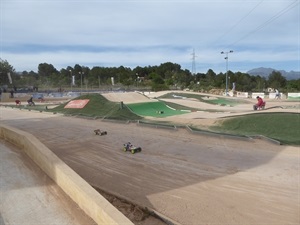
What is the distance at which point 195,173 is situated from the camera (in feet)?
29.7

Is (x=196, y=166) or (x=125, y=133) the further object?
(x=125, y=133)

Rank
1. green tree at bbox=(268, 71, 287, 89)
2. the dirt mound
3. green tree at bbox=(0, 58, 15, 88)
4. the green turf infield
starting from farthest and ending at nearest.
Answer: green tree at bbox=(268, 71, 287, 89) → green tree at bbox=(0, 58, 15, 88) → the dirt mound → the green turf infield

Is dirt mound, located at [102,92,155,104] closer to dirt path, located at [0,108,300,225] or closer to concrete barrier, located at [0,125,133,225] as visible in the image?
dirt path, located at [0,108,300,225]

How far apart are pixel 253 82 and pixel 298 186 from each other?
88613 millimetres

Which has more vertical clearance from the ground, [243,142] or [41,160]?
[41,160]

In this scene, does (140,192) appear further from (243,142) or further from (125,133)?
(125,133)

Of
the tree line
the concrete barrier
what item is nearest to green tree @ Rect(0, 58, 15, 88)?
the tree line

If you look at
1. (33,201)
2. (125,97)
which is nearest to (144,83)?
(125,97)

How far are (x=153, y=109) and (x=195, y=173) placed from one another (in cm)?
1787

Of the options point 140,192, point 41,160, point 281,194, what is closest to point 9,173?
point 41,160

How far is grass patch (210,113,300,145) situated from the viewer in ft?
44.7

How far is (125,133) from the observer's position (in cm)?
1587

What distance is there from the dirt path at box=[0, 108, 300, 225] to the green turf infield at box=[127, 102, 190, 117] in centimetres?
987

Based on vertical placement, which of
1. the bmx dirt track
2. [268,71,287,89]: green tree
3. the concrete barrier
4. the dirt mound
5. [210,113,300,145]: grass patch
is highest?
[268,71,287,89]: green tree
